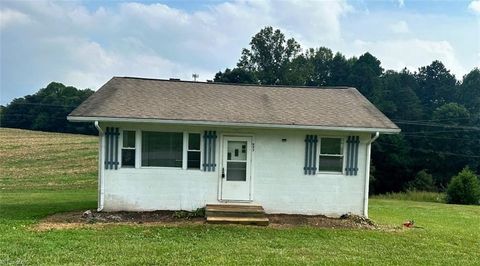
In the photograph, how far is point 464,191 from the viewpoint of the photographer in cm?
2534

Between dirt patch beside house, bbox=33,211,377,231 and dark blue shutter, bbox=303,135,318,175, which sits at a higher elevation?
dark blue shutter, bbox=303,135,318,175

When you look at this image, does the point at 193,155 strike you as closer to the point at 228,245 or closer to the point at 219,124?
the point at 219,124

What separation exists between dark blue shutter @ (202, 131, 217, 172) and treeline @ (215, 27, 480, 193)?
35.5 meters

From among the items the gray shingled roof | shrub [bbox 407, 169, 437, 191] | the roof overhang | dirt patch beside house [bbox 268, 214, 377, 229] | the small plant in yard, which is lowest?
shrub [bbox 407, 169, 437, 191]

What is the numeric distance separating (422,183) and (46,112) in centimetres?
4875

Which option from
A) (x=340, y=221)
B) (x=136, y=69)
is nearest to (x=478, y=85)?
(x=136, y=69)

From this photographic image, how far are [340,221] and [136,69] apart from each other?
76.5 ft

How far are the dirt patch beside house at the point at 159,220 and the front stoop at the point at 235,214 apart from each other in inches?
10.1

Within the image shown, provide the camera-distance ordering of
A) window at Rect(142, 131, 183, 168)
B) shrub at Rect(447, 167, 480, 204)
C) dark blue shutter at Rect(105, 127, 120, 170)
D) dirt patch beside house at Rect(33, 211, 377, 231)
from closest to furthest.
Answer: dirt patch beside house at Rect(33, 211, 377, 231) → dark blue shutter at Rect(105, 127, 120, 170) → window at Rect(142, 131, 183, 168) → shrub at Rect(447, 167, 480, 204)

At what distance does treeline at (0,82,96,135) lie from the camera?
58.9m

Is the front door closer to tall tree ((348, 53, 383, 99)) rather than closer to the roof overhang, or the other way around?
the roof overhang

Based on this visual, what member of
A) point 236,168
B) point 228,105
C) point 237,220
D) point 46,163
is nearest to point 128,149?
point 236,168

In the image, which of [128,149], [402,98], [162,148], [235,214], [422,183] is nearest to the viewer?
[235,214]

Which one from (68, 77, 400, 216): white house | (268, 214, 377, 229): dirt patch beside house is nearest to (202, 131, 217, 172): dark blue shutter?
(68, 77, 400, 216): white house
